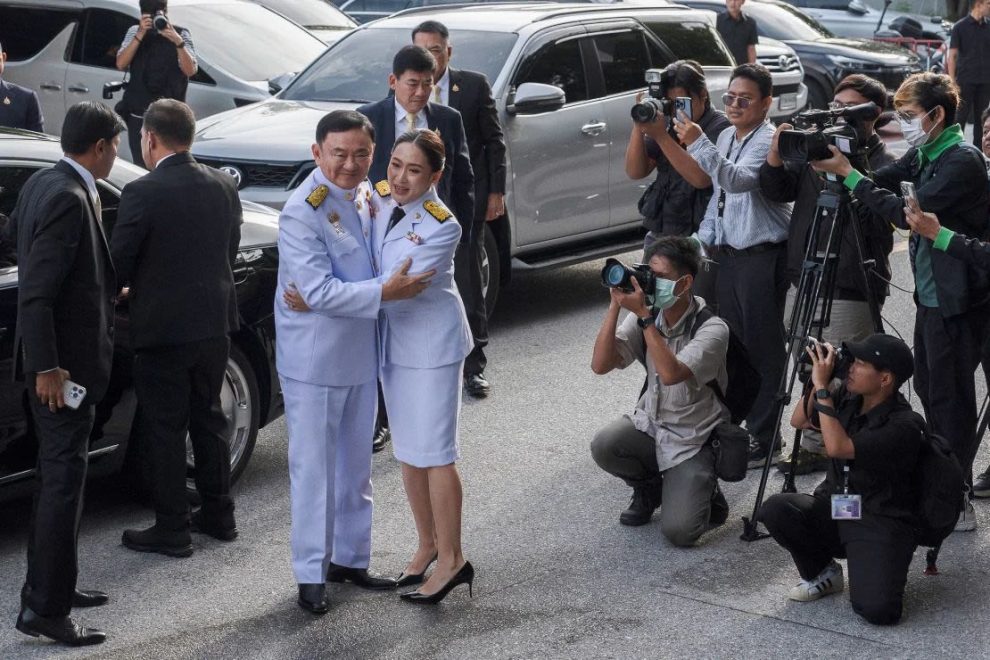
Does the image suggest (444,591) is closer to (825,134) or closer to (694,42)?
(825,134)

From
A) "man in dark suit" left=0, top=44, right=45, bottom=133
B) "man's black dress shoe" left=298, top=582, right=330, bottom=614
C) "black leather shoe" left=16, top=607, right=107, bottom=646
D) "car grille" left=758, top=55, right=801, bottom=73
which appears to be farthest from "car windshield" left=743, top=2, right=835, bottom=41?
"black leather shoe" left=16, top=607, right=107, bottom=646

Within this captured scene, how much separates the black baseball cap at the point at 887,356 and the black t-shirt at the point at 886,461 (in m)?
0.13

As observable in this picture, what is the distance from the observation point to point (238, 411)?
6.21 meters

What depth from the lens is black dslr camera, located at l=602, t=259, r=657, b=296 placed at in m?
5.26

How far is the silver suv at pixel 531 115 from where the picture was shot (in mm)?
8836

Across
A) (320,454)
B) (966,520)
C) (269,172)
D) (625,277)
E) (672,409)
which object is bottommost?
(966,520)

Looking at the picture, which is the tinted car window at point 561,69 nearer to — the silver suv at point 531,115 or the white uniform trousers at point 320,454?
the silver suv at point 531,115

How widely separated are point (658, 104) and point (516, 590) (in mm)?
2463

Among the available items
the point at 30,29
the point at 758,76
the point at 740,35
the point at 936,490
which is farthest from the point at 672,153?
the point at 740,35

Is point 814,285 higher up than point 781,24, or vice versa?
point 814,285

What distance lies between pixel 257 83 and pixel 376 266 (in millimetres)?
6763

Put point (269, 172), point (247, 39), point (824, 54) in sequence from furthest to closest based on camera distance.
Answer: point (824, 54), point (247, 39), point (269, 172)

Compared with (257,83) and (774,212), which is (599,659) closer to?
(774,212)

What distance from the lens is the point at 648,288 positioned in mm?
5430
